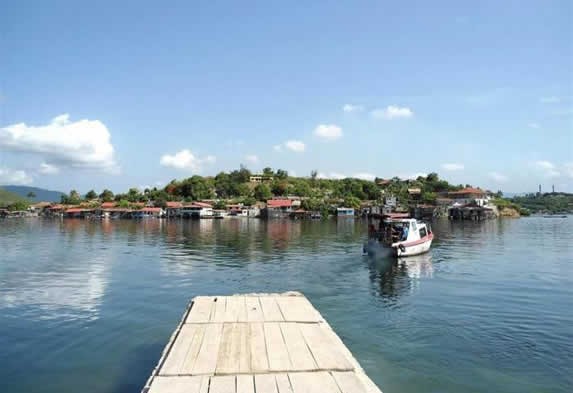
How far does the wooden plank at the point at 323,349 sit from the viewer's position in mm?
8016

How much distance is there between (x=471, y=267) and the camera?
34.0 metres

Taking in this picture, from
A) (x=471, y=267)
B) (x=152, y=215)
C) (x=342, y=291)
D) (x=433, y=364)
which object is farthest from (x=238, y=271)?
(x=152, y=215)

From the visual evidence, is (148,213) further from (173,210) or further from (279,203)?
(279,203)

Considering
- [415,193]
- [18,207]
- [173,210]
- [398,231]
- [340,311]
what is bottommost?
[340,311]

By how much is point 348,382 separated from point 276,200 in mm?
143630

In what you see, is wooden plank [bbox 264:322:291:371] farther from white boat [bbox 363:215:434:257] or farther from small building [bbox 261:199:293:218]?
small building [bbox 261:199:293:218]

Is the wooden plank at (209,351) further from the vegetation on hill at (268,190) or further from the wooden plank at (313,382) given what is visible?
the vegetation on hill at (268,190)

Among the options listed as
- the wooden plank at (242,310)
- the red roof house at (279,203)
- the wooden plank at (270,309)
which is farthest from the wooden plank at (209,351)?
the red roof house at (279,203)

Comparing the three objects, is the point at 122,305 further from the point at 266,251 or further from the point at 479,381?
the point at 266,251

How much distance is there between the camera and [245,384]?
23.8 feet

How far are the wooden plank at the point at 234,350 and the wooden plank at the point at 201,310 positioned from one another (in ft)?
3.02

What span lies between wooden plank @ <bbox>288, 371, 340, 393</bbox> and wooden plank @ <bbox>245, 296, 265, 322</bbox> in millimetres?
3800

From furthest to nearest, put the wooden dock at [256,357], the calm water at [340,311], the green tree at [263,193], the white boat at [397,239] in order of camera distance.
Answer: the green tree at [263,193] → the white boat at [397,239] → the calm water at [340,311] → the wooden dock at [256,357]

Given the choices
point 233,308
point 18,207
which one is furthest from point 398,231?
point 18,207
